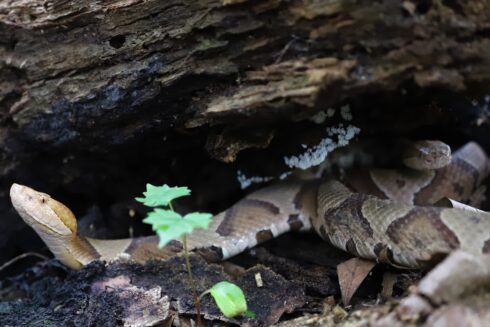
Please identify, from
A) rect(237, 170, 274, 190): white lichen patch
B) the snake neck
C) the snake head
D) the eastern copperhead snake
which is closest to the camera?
the eastern copperhead snake

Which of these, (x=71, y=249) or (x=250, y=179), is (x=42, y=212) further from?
(x=250, y=179)

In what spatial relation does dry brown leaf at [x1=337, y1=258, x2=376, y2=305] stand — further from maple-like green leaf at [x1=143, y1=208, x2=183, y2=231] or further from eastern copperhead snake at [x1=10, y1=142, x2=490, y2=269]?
maple-like green leaf at [x1=143, y1=208, x2=183, y2=231]

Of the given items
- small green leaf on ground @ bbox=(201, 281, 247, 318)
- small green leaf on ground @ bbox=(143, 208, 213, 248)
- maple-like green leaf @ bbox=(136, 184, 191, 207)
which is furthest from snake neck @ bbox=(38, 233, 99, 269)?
small green leaf on ground @ bbox=(143, 208, 213, 248)

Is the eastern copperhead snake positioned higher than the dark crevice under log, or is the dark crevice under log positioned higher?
the dark crevice under log

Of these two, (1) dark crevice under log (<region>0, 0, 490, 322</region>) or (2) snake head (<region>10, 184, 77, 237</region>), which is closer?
(1) dark crevice under log (<region>0, 0, 490, 322</region>)

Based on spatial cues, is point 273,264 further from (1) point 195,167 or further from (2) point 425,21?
(2) point 425,21

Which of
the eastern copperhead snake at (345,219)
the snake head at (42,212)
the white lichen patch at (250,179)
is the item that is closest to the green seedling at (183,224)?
the eastern copperhead snake at (345,219)
